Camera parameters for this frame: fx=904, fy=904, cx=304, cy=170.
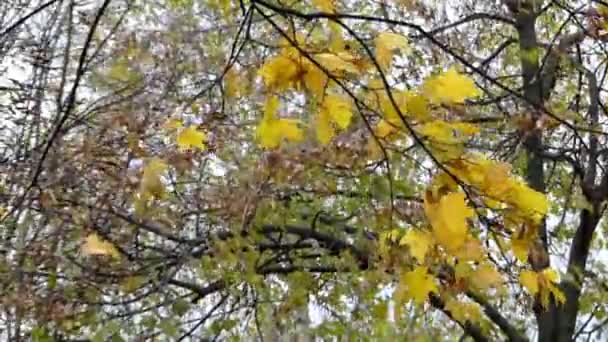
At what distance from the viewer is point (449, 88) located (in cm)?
174

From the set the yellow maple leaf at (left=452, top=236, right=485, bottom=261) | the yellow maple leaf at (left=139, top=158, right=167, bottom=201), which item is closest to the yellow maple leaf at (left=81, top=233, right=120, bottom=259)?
the yellow maple leaf at (left=139, top=158, right=167, bottom=201)

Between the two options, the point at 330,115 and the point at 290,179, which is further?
the point at 290,179

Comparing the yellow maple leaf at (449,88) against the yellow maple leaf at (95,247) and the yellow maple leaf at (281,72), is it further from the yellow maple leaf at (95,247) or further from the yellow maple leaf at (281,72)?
the yellow maple leaf at (95,247)

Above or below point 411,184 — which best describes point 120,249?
below

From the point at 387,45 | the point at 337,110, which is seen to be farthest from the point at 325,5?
the point at 337,110

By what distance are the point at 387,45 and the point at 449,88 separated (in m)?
0.21

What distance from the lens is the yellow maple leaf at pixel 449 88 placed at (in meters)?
1.72

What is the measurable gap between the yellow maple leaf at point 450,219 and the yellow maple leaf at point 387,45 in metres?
0.34

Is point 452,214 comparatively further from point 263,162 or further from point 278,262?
point 278,262

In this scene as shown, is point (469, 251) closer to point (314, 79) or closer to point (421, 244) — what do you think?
point (421, 244)

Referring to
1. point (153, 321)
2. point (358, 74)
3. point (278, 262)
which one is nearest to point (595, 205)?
point (278, 262)

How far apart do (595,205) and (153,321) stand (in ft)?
7.63

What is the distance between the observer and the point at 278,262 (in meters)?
4.45

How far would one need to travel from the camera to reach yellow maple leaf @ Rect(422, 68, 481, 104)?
172cm
